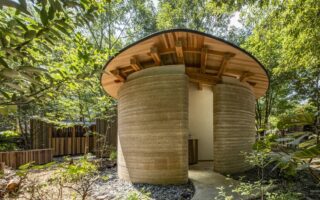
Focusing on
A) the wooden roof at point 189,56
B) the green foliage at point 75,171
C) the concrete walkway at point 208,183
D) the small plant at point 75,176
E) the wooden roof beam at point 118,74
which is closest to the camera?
the green foliage at point 75,171

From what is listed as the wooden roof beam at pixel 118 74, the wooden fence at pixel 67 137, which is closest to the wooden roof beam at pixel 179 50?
the wooden roof beam at pixel 118 74

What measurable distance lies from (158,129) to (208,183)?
1625mm

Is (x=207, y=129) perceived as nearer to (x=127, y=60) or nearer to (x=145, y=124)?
(x=145, y=124)

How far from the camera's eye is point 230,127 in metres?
6.03

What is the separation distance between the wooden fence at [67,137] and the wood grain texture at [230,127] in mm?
6187

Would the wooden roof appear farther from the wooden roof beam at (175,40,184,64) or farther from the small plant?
the small plant

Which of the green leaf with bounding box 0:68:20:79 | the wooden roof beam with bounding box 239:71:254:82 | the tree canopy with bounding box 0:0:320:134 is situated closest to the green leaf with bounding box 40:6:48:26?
the tree canopy with bounding box 0:0:320:134

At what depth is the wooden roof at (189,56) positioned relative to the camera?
4473 millimetres

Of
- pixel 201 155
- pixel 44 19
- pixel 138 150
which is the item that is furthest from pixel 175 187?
pixel 44 19

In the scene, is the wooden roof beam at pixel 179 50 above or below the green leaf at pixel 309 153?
above

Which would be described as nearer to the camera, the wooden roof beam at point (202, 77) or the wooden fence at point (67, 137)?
the wooden roof beam at point (202, 77)

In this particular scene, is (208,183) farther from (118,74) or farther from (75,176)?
(118,74)

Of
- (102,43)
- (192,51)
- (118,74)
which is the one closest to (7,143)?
(102,43)

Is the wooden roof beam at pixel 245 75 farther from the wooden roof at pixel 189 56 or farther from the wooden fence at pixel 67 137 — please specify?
the wooden fence at pixel 67 137
